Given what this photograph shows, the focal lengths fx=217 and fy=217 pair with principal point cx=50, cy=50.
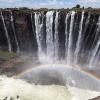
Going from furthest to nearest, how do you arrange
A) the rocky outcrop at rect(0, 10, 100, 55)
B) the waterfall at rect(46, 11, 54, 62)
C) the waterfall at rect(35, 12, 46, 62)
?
the waterfall at rect(35, 12, 46, 62) < the waterfall at rect(46, 11, 54, 62) < the rocky outcrop at rect(0, 10, 100, 55)

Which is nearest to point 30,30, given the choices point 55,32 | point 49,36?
point 49,36

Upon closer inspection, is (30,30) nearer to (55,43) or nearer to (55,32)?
(55,32)

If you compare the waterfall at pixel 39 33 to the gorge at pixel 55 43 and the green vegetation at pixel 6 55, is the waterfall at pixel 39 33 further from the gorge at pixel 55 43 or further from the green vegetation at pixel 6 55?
the green vegetation at pixel 6 55

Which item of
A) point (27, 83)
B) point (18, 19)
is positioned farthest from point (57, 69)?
point (18, 19)

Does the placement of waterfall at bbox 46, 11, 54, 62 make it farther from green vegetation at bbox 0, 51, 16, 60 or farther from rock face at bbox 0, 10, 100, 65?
green vegetation at bbox 0, 51, 16, 60

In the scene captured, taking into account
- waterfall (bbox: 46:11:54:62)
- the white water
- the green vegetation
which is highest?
waterfall (bbox: 46:11:54:62)

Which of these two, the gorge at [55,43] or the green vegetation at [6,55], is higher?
the gorge at [55,43]

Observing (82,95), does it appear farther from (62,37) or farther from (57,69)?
(62,37)

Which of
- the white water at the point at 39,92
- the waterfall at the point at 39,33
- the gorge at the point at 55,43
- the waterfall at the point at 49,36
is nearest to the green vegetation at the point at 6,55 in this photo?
the gorge at the point at 55,43

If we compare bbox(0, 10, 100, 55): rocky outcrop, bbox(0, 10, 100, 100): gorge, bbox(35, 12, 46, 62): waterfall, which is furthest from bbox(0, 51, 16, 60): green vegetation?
bbox(35, 12, 46, 62): waterfall
